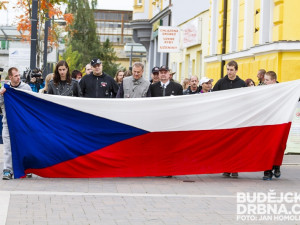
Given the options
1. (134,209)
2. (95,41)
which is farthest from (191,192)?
(95,41)

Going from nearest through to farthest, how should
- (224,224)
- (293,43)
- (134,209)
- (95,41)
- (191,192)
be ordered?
(224,224)
(134,209)
(191,192)
(293,43)
(95,41)

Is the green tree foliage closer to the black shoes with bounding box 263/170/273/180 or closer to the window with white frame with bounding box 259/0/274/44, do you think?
the window with white frame with bounding box 259/0/274/44

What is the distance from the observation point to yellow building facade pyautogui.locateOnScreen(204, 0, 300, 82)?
21328 mm

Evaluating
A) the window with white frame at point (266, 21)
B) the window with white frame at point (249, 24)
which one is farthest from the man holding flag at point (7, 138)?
the window with white frame at point (249, 24)

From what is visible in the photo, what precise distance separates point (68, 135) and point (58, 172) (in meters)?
0.59

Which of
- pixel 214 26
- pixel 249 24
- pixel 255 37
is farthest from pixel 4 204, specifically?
pixel 214 26

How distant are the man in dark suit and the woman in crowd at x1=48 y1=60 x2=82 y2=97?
51.6 inches

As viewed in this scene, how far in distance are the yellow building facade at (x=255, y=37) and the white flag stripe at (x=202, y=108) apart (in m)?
8.17

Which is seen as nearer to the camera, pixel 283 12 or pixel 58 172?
pixel 58 172

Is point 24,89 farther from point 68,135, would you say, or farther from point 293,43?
point 293,43

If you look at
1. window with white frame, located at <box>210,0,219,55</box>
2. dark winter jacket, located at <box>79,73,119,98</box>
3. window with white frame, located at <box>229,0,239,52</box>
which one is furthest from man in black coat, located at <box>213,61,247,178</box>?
window with white frame, located at <box>210,0,219,55</box>

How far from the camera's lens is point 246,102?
43.4 ft

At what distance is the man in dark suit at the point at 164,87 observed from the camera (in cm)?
1407

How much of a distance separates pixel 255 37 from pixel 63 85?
39.7ft
